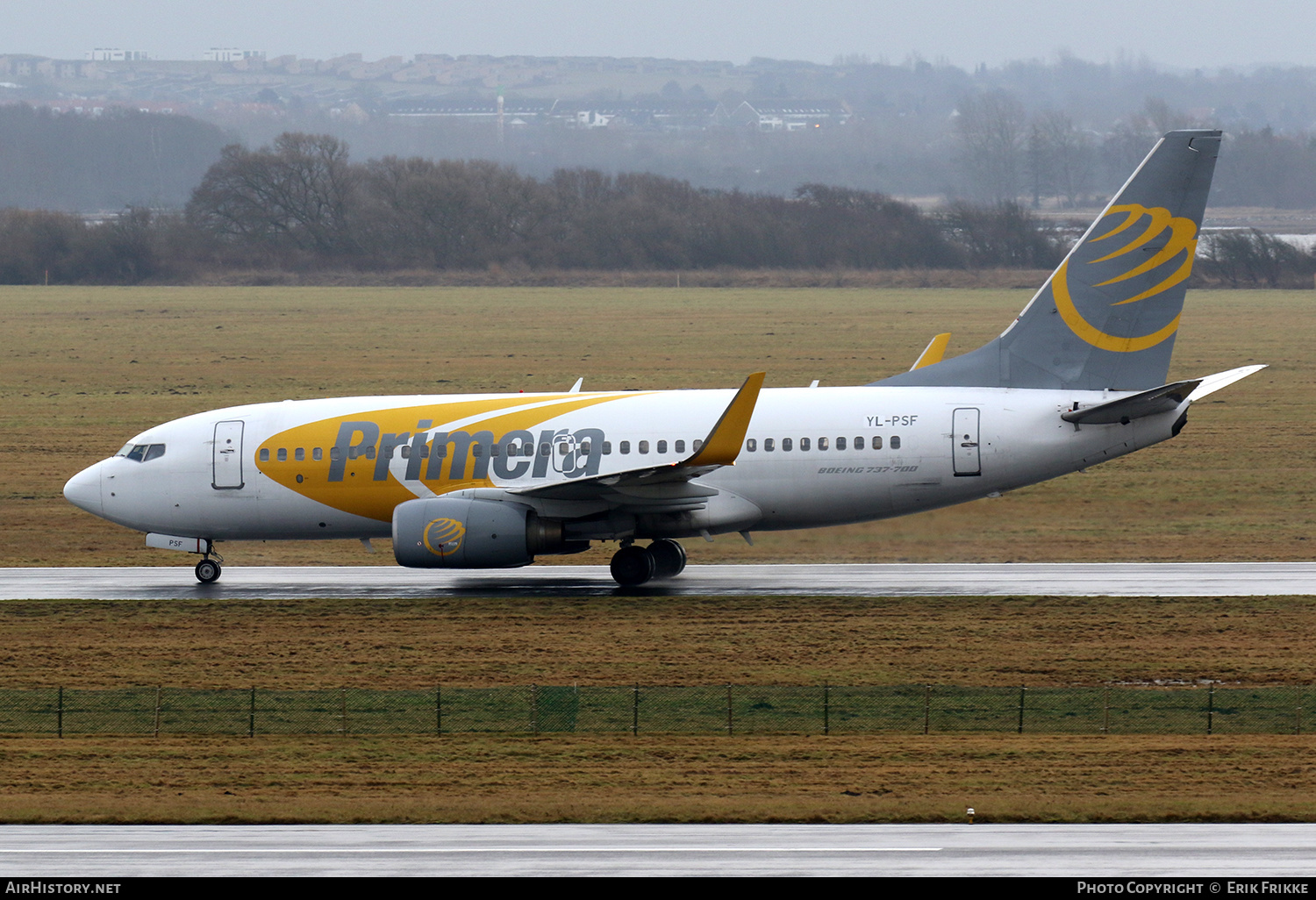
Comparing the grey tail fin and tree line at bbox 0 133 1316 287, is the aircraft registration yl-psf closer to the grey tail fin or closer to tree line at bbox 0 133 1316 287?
the grey tail fin

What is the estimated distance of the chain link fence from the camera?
26766mm

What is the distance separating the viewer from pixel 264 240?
158625mm

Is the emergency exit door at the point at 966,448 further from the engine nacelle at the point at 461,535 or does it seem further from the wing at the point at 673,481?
the engine nacelle at the point at 461,535

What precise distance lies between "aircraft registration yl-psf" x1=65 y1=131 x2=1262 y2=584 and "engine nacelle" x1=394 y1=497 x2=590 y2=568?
0.13 feet

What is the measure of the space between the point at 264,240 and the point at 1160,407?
133 meters

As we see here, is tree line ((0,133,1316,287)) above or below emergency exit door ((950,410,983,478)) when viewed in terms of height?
above

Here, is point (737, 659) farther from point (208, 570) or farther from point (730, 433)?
point (208, 570)

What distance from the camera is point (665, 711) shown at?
90.8 feet

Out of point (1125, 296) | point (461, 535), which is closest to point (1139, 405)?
point (1125, 296)

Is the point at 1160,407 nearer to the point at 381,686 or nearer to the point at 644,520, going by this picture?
the point at 644,520

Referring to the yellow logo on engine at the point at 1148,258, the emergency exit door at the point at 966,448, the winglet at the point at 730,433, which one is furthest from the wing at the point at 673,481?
the yellow logo on engine at the point at 1148,258

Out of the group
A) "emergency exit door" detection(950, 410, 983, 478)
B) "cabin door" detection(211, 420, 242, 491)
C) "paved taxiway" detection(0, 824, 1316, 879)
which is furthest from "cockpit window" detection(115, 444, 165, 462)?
"paved taxiway" detection(0, 824, 1316, 879)

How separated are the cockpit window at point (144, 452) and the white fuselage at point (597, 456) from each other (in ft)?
0.24

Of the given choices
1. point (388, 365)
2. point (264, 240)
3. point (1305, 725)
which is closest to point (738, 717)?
point (1305, 725)
